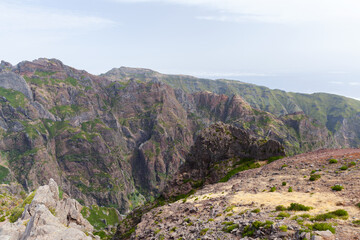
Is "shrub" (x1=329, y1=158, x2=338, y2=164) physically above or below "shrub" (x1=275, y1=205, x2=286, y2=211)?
above

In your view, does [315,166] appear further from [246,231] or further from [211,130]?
[211,130]

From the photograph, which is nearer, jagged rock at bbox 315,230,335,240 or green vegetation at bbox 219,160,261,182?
jagged rock at bbox 315,230,335,240

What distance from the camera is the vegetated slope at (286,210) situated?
768 inches

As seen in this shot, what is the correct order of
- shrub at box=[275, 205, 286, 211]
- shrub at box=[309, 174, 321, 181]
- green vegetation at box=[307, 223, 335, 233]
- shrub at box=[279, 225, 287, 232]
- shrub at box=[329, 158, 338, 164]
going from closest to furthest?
green vegetation at box=[307, 223, 335, 233]
shrub at box=[279, 225, 287, 232]
shrub at box=[275, 205, 286, 211]
shrub at box=[309, 174, 321, 181]
shrub at box=[329, 158, 338, 164]

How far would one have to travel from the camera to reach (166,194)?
85562 millimetres

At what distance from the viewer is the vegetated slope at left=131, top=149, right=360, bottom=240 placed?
19.5 m

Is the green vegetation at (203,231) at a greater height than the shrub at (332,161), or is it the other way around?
the shrub at (332,161)

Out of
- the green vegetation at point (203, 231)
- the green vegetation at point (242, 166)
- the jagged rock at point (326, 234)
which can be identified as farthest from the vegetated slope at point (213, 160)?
the jagged rock at point (326, 234)

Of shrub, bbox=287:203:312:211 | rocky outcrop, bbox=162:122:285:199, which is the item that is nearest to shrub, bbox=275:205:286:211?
shrub, bbox=287:203:312:211

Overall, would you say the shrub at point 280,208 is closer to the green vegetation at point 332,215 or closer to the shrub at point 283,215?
the shrub at point 283,215

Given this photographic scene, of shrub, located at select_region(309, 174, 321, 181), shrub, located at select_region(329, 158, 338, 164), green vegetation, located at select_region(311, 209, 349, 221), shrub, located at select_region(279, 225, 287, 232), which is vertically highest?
green vegetation, located at select_region(311, 209, 349, 221)

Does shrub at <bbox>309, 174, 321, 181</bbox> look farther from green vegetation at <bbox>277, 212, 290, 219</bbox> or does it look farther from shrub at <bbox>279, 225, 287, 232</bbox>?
shrub at <bbox>279, 225, 287, 232</bbox>

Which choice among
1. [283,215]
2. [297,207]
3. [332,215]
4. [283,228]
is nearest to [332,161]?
[297,207]

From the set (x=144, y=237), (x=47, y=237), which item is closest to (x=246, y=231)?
(x=144, y=237)
